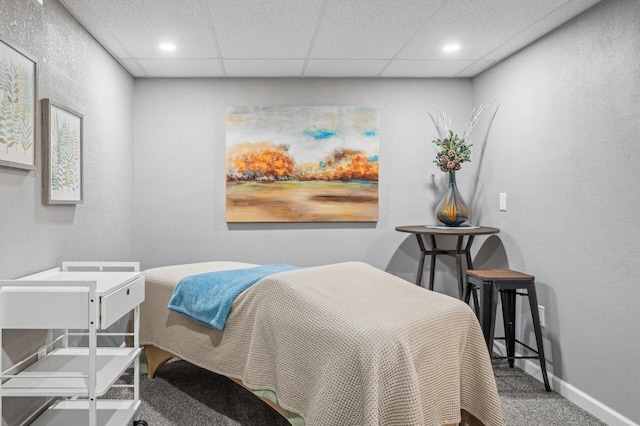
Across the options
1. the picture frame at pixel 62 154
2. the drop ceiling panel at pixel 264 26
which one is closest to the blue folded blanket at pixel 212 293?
the picture frame at pixel 62 154

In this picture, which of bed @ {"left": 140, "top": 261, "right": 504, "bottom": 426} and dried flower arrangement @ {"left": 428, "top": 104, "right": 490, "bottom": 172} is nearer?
bed @ {"left": 140, "top": 261, "right": 504, "bottom": 426}

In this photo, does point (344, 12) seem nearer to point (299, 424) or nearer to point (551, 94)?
point (551, 94)

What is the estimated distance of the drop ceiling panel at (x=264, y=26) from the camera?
2150 millimetres

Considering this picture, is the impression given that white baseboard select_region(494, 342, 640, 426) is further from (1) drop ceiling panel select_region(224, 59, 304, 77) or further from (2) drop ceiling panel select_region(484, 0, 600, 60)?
(1) drop ceiling panel select_region(224, 59, 304, 77)

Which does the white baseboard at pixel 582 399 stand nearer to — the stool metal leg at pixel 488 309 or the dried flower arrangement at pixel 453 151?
the stool metal leg at pixel 488 309

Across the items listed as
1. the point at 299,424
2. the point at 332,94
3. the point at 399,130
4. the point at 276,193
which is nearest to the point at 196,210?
the point at 276,193

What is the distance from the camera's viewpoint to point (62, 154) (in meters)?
2.19

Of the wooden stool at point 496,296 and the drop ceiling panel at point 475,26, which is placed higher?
the drop ceiling panel at point 475,26

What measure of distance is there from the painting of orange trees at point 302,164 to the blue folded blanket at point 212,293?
999 mm

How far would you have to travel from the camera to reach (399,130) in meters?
3.46

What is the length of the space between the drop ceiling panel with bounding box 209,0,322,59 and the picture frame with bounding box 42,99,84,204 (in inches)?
37.5

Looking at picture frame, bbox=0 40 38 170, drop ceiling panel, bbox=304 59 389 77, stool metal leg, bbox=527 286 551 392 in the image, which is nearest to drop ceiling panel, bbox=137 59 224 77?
drop ceiling panel, bbox=304 59 389 77

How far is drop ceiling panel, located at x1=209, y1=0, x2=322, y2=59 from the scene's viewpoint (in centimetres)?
215

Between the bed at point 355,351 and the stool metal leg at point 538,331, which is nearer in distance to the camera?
the bed at point 355,351
